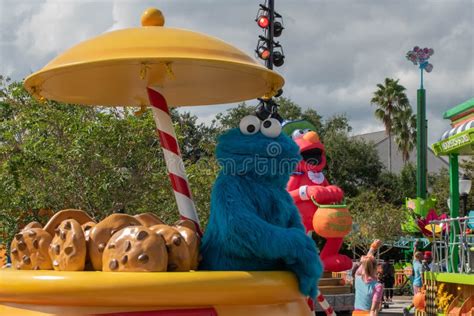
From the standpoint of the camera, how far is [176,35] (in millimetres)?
4363

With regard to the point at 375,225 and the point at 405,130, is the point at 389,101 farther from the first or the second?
the point at 375,225

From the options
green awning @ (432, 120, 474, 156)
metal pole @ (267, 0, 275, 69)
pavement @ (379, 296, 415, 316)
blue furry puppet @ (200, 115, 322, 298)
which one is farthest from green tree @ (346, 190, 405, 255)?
blue furry puppet @ (200, 115, 322, 298)

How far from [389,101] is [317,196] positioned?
3432 centimetres

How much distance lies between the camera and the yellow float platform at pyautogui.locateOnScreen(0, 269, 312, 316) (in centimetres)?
369

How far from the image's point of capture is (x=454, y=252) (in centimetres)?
1008

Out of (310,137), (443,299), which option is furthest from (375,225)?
(443,299)

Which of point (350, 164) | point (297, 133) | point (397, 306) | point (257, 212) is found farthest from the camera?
point (350, 164)

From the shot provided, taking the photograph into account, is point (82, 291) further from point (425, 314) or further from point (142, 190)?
point (425, 314)

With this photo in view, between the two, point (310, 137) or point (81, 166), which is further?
point (310, 137)

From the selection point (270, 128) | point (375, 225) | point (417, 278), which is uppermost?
point (270, 128)

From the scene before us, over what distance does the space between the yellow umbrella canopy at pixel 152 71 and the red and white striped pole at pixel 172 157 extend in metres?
0.18

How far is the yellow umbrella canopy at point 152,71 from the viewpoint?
165 inches

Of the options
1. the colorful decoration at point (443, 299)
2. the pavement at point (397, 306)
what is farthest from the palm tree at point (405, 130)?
the colorful decoration at point (443, 299)

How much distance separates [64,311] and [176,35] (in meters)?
1.83
